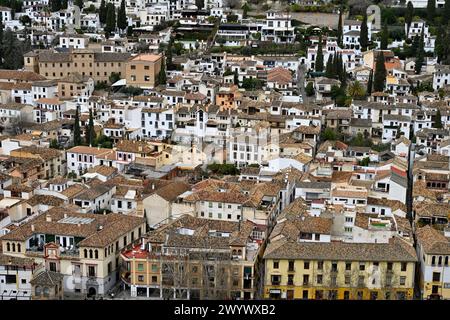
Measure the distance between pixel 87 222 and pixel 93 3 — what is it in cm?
1276

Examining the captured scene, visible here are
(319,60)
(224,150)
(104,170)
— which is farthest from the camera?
(319,60)

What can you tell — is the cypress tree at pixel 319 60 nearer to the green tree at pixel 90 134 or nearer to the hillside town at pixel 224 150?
the hillside town at pixel 224 150

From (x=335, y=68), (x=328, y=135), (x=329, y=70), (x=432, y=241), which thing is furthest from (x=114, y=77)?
(x=432, y=241)

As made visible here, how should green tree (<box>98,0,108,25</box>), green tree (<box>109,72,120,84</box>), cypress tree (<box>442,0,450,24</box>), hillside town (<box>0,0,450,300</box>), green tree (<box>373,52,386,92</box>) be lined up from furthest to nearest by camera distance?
green tree (<box>98,0,108,25</box>) < cypress tree (<box>442,0,450,24</box>) < green tree (<box>109,72,120,84</box>) < green tree (<box>373,52,386,92</box>) < hillside town (<box>0,0,450,300</box>)

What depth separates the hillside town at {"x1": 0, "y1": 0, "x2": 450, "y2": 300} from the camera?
6.89 meters

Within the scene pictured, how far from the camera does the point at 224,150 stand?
35.4ft

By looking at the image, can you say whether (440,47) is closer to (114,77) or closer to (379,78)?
(379,78)

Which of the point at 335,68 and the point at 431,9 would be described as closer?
the point at 335,68

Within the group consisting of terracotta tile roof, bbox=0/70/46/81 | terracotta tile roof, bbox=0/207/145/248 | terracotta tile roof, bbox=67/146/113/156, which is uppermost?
terracotta tile roof, bbox=0/70/46/81

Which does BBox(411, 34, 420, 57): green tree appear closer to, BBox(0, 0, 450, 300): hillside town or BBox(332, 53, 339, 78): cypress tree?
BBox(0, 0, 450, 300): hillside town

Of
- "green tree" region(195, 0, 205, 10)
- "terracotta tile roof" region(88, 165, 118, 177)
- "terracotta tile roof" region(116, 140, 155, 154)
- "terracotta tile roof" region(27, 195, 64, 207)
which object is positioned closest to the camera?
"terracotta tile roof" region(27, 195, 64, 207)

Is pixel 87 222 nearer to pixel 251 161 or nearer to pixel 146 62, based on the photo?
pixel 251 161

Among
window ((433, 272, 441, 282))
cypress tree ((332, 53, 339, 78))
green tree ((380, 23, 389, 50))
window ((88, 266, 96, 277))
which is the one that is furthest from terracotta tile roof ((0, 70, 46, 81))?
window ((433, 272, 441, 282))
